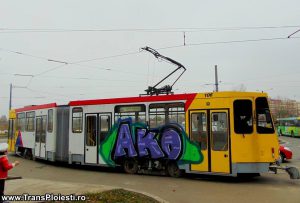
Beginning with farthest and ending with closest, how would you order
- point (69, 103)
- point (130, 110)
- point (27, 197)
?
point (69, 103) → point (130, 110) → point (27, 197)

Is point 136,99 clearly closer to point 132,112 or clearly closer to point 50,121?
point 132,112

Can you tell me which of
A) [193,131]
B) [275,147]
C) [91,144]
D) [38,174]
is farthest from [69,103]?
[275,147]

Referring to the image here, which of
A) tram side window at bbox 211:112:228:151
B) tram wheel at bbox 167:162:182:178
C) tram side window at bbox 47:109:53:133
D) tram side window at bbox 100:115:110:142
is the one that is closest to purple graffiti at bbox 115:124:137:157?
tram side window at bbox 100:115:110:142

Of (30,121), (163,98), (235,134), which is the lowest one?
(235,134)

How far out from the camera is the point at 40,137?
18500 millimetres

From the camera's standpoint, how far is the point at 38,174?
562 inches

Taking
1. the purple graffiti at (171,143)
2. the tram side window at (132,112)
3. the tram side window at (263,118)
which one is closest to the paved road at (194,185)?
the purple graffiti at (171,143)

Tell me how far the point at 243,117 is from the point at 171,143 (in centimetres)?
285

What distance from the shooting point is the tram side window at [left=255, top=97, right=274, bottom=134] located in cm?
1161

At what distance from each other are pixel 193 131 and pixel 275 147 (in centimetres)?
277

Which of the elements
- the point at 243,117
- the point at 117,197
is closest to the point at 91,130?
the point at 243,117

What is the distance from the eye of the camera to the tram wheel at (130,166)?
1393cm

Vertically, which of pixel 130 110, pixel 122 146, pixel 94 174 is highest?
pixel 130 110

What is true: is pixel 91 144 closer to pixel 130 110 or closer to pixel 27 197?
pixel 130 110
